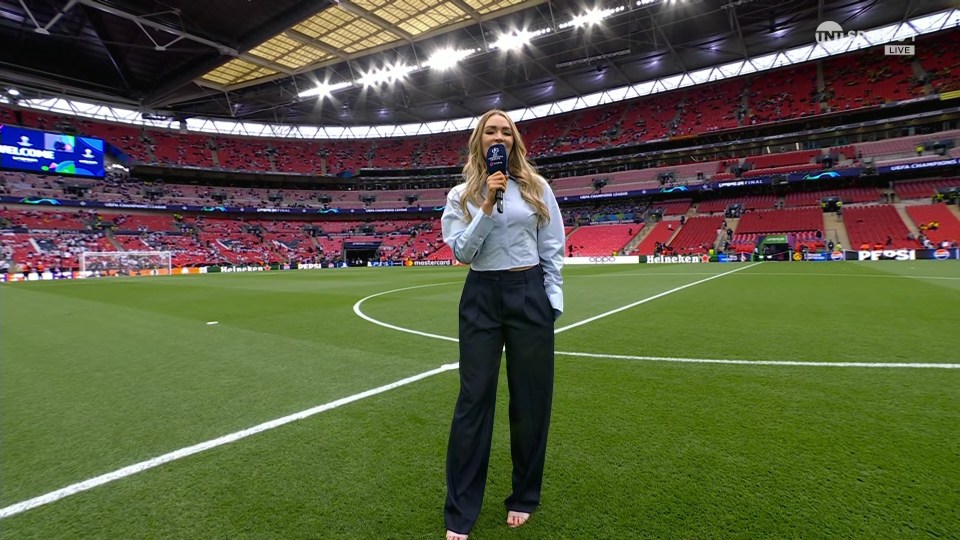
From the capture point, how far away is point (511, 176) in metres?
2.30

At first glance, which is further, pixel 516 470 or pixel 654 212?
pixel 654 212

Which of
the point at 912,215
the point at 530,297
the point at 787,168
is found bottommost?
the point at 530,297

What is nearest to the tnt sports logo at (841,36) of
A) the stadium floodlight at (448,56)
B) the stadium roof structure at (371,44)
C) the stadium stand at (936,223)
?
the stadium roof structure at (371,44)

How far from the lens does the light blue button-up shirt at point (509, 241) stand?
215 centimetres

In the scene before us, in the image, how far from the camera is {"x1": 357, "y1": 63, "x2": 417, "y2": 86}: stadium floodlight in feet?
117

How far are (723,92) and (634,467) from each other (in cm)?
6523

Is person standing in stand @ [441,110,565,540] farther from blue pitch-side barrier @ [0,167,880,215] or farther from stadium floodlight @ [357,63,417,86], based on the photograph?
blue pitch-side barrier @ [0,167,880,215]

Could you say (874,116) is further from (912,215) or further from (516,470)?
(516,470)

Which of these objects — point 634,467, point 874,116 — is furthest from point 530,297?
point 874,116

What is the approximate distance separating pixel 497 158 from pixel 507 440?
6.71 feet

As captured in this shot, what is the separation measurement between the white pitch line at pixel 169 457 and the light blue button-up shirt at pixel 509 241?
232cm

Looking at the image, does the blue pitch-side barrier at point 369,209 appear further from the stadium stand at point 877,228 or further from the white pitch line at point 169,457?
the white pitch line at point 169,457

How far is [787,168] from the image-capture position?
45344 mm

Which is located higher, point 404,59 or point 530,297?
point 404,59
